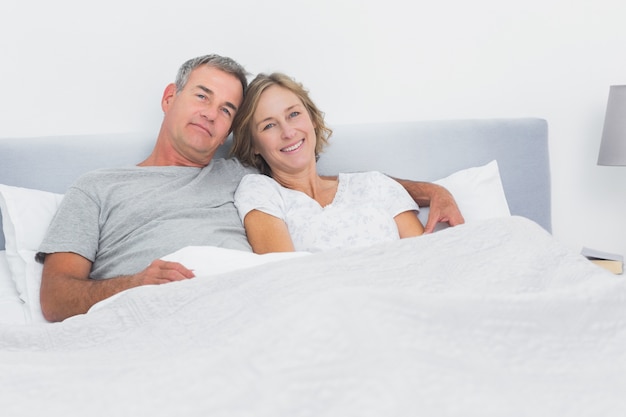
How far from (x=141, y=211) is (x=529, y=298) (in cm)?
110

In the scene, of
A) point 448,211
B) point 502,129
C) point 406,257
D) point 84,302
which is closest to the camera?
point 406,257

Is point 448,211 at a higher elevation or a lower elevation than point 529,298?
lower

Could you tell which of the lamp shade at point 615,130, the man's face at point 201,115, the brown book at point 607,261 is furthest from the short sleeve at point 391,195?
the lamp shade at point 615,130

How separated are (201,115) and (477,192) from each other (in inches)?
32.1

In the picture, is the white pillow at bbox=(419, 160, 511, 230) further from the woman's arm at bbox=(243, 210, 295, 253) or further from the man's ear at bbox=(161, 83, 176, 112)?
the man's ear at bbox=(161, 83, 176, 112)

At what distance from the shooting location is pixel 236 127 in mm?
2139

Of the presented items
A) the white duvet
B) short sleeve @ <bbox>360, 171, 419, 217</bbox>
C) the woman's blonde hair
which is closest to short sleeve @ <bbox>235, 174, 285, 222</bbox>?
the woman's blonde hair

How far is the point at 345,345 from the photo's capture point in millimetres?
921

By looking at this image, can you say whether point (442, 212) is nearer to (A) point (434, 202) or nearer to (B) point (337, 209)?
(A) point (434, 202)

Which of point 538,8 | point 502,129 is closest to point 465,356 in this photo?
point 502,129

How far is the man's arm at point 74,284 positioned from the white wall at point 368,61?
64 centimetres

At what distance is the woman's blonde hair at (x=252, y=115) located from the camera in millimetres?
2109

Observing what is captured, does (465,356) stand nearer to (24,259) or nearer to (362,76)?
(24,259)

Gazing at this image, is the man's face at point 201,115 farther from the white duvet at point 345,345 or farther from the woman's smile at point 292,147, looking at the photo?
the white duvet at point 345,345
